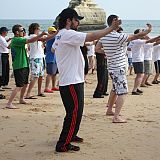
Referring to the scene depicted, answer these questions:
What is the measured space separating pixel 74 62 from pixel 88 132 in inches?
62.2

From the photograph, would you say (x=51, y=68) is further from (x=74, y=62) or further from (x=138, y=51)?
(x=74, y=62)

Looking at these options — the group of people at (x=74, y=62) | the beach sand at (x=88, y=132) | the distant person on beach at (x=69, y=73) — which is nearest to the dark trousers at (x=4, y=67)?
the group of people at (x=74, y=62)

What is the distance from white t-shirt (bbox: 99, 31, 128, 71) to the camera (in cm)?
698

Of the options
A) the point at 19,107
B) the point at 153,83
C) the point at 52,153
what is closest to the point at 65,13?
the point at 52,153

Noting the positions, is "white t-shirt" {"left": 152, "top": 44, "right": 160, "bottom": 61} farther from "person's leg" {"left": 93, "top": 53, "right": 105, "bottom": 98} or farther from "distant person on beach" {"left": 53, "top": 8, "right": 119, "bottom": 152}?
"distant person on beach" {"left": 53, "top": 8, "right": 119, "bottom": 152}

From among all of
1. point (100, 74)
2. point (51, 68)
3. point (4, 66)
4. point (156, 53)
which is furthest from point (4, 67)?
point (156, 53)

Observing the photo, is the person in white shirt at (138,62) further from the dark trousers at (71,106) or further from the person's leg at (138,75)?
the dark trousers at (71,106)

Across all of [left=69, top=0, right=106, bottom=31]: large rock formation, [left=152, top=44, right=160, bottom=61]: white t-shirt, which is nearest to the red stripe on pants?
[left=152, top=44, right=160, bottom=61]: white t-shirt

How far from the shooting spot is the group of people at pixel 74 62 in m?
5.38

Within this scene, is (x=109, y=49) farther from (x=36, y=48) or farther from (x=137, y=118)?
(x=36, y=48)

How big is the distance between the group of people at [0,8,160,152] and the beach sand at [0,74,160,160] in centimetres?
25

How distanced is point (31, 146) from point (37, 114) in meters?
2.11

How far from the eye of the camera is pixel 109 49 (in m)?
7.11

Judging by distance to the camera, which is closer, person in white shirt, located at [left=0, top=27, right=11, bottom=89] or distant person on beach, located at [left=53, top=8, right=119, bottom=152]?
distant person on beach, located at [left=53, top=8, right=119, bottom=152]
